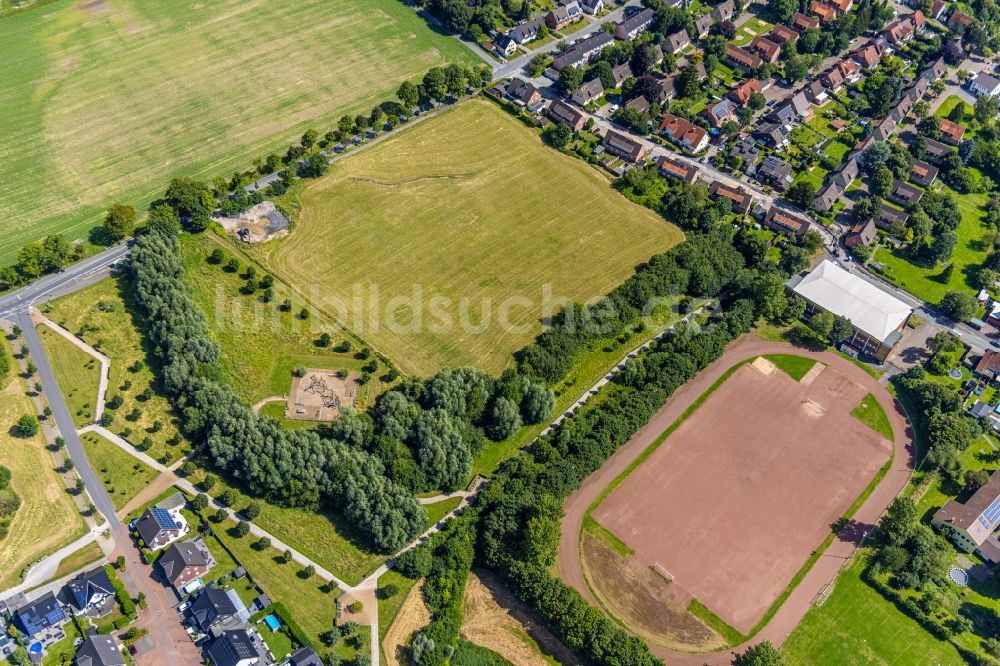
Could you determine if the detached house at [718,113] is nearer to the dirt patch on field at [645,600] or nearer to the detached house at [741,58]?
the detached house at [741,58]

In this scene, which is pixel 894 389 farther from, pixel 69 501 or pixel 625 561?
pixel 69 501

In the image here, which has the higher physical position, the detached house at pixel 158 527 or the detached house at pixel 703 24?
the detached house at pixel 703 24

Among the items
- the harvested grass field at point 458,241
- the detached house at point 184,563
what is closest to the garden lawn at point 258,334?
the harvested grass field at point 458,241

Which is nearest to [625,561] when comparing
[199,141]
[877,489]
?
[877,489]

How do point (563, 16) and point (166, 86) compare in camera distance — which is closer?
point (166, 86)

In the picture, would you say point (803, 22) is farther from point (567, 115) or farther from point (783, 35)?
point (567, 115)

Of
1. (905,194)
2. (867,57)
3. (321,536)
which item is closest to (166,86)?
(321,536)

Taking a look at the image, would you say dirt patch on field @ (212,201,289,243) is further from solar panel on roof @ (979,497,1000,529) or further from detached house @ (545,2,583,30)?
solar panel on roof @ (979,497,1000,529)
